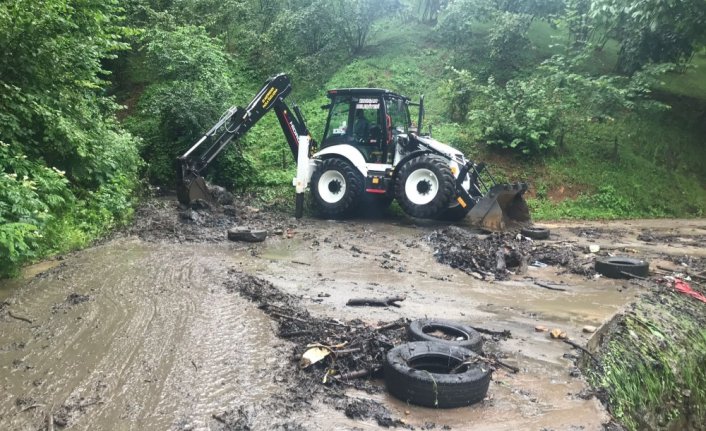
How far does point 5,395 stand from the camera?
380cm

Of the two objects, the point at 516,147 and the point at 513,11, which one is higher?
the point at 513,11

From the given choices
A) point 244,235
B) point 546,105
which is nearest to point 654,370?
point 244,235

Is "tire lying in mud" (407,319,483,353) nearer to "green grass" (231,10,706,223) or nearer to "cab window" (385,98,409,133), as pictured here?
"cab window" (385,98,409,133)

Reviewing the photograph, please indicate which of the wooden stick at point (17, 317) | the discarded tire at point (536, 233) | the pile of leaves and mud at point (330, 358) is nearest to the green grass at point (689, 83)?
the discarded tire at point (536, 233)

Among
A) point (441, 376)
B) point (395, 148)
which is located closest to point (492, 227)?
point (395, 148)

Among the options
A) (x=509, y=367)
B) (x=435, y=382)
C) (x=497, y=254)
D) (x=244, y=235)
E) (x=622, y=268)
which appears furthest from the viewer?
(x=244, y=235)

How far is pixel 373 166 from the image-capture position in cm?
1184

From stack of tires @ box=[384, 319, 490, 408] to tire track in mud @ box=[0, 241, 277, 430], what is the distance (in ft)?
3.16

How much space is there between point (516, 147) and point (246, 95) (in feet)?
36.8

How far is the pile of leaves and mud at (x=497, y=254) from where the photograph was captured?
8047 mm

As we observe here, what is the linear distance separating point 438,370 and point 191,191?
27.7 feet

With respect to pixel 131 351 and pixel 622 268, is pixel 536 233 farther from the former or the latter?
pixel 131 351

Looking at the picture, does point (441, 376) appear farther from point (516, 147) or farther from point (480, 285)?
point (516, 147)

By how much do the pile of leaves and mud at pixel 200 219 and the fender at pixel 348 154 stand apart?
172 centimetres
